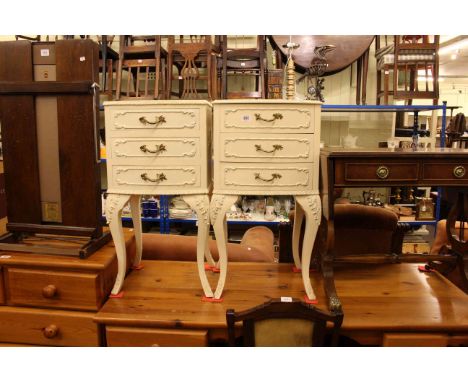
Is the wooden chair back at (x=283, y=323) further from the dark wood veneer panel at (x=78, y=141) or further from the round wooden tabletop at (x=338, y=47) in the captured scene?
the round wooden tabletop at (x=338, y=47)

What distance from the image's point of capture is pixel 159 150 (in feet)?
5.50

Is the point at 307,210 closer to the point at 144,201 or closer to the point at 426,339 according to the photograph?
the point at 426,339

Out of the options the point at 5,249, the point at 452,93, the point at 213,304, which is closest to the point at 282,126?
the point at 213,304

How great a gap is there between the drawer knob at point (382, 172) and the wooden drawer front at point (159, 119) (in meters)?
0.87

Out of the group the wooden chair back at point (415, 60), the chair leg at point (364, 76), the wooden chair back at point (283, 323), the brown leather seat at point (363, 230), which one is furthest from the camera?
the chair leg at point (364, 76)

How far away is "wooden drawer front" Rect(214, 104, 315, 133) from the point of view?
164 cm

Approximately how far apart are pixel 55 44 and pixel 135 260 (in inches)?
48.6

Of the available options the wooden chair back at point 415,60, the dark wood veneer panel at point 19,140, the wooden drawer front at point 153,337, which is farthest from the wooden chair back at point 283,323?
the wooden chair back at point 415,60

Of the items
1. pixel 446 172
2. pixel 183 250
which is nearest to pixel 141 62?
pixel 183 250

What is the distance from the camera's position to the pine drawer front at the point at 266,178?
1.68 meters

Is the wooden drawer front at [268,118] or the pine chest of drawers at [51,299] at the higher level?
the wooden drawer front at [268,118]

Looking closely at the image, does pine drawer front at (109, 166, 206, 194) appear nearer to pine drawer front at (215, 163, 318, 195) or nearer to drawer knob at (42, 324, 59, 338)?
pine drawer front at (215, 163, 318, 195)

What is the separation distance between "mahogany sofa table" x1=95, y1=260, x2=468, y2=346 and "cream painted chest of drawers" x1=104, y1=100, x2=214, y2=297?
15.6 inches

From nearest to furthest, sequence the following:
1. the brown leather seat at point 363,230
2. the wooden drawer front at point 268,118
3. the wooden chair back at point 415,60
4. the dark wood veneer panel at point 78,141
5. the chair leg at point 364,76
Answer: the wooden drawer front at point 268,118 → the dark wood veneer panel at point 78,141 → the brown leather seat at point 363,230 → the wooden chair back at point 415,60 → the chair leg at point 364,76
